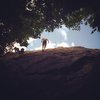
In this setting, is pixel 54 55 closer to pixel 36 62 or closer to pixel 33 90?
pixel 36 62

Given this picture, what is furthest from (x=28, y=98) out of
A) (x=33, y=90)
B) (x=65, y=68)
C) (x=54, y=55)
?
(x=54, y=55)

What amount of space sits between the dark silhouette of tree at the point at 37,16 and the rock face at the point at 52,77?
9.16 ft

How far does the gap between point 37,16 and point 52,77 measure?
7397 mm

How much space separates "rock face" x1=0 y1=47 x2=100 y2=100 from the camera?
16375 mm

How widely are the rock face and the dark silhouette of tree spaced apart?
2791 mm

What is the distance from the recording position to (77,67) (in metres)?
19.0

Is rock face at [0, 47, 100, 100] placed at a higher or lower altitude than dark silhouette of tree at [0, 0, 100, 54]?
lower

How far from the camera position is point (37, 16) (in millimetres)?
22344

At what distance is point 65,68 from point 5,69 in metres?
5.63

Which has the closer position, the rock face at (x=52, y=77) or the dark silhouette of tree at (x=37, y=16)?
the rock face at (x=52, y=77)

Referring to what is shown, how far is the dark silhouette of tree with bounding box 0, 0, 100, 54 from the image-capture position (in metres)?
18.9

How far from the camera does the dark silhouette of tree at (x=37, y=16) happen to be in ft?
61.9

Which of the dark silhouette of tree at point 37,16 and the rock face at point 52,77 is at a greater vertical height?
the dark silhouette of tree at point 37,16

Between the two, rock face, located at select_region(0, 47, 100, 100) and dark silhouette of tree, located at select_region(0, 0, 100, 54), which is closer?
rock face, located at select_region(0, 47, 100, 100)
